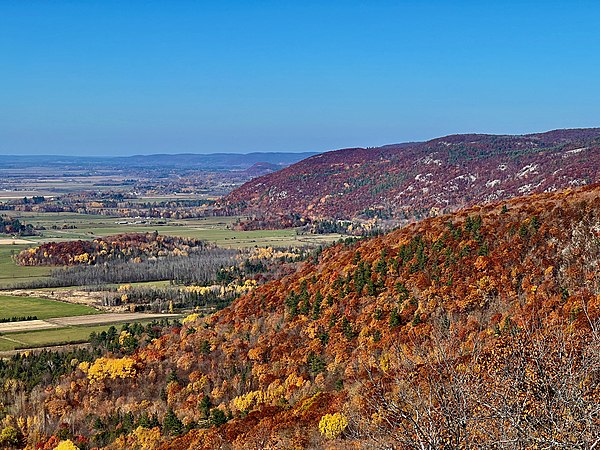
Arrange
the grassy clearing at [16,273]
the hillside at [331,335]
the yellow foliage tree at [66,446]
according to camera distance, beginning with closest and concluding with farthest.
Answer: the hillside at [331,335]
the yellow foliage tree at [66,446]
the grassy clearing at [16,273]

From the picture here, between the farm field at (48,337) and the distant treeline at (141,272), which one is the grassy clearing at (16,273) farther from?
the farm field at (48,337)

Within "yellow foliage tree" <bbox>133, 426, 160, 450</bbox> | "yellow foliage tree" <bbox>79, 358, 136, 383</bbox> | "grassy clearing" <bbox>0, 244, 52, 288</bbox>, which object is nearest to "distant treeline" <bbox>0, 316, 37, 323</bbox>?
"grassy clearing" <bbox>0, 244, 52, 288</bbox>

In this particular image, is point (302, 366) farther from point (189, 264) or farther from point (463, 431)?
point (189, 264)

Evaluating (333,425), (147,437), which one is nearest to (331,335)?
(147,437)

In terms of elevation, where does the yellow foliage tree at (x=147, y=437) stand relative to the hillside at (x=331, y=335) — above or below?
below

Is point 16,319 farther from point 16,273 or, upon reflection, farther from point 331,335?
point 331,335

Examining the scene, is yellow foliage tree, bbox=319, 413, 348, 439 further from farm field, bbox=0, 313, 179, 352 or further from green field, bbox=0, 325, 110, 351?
green field, bbox=0, 325, 110, 351

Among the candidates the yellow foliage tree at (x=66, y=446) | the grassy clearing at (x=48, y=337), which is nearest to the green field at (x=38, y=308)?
the grassy clearing at (x=48, y=337)
